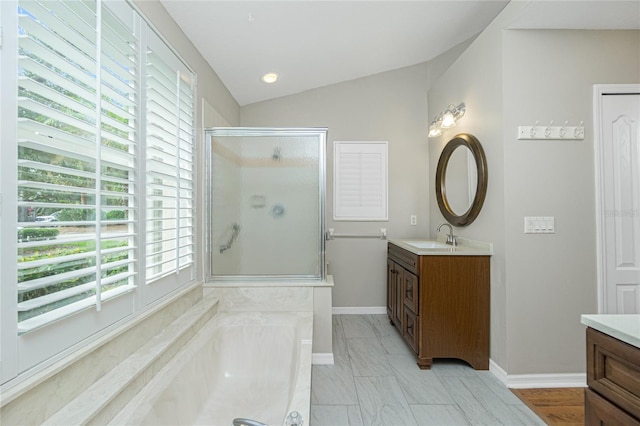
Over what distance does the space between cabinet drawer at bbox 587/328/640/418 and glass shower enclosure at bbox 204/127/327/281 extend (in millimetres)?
1776

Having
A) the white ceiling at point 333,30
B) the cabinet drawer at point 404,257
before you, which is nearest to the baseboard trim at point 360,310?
the cabinet drawer at point 404,257

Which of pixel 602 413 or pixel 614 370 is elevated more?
pixel 614 370

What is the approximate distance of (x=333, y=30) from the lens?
255 cm

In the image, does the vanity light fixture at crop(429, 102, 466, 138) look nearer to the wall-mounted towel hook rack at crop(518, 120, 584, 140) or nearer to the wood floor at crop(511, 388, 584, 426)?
the wall-mounted towel hook rack at crop(518, 120, 584, 140)

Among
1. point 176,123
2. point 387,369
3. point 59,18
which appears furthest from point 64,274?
point 387,369

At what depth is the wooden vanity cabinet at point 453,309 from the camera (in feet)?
7.72

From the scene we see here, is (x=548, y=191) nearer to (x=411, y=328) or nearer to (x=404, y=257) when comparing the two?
(x=404, y=257)

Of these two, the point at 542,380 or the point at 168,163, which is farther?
the point at 542,380

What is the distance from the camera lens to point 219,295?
8.14 feet

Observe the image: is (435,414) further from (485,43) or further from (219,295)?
(485,43)

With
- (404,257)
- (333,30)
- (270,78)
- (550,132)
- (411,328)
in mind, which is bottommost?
(411,328)

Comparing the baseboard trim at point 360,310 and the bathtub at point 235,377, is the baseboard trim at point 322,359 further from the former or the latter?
the baseboard trim at point 360,310

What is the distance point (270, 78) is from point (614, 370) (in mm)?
3307

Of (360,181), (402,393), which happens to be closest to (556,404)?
(402,393)
